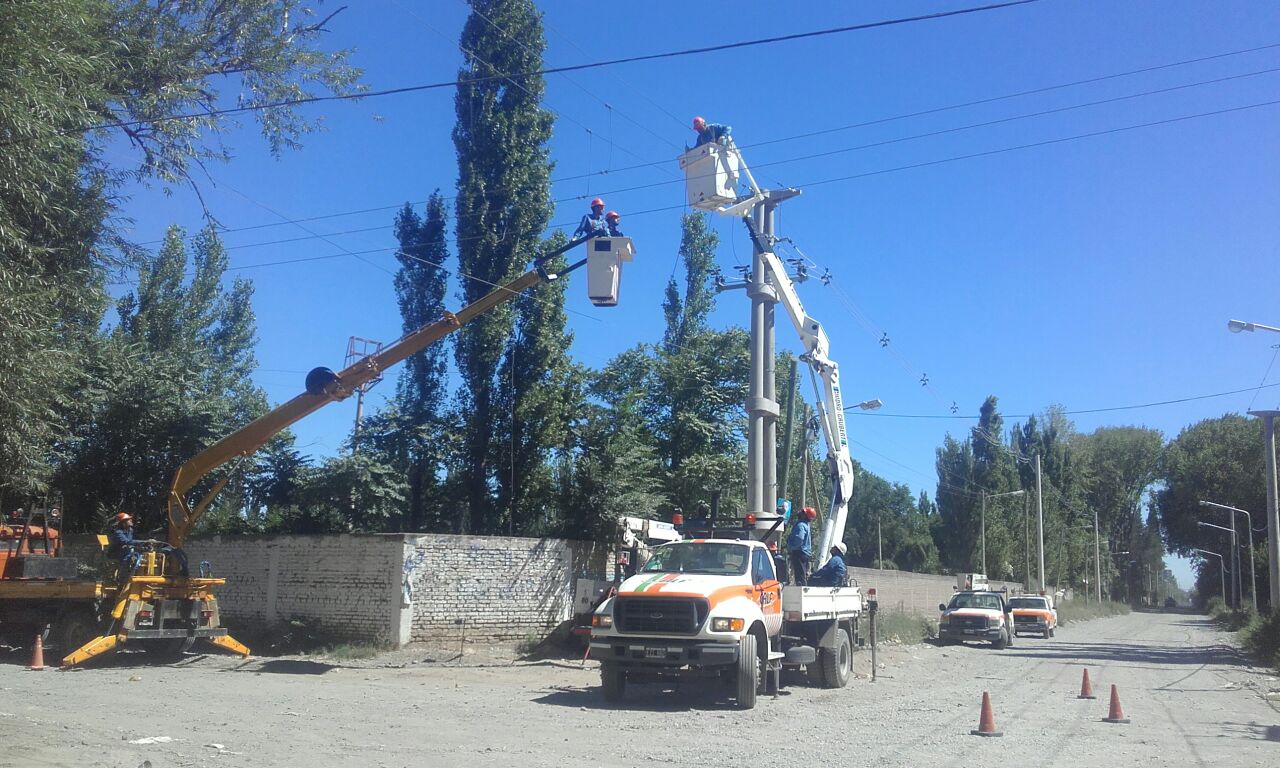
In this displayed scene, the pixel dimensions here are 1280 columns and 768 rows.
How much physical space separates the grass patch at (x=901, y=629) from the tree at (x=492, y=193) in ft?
38.7

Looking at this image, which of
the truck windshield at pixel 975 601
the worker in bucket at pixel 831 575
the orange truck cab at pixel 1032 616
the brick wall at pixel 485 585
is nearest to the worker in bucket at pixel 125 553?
the brick wall at pixel 485 585

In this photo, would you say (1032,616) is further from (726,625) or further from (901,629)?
(726,625)

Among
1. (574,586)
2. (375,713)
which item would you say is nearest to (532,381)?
(574,586)

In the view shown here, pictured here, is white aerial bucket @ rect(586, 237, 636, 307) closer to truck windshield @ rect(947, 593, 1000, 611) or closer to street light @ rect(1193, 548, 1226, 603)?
truck windshield @ rect(947, 593, 1000, 611)

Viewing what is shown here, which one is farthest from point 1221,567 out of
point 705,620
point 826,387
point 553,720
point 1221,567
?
point 553,720

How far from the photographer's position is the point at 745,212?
22.6 metres

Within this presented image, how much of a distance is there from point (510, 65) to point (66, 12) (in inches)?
663

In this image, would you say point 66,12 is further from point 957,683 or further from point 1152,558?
point 1152,558

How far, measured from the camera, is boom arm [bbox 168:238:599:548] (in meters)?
17.5

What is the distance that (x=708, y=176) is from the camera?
20.9 meters

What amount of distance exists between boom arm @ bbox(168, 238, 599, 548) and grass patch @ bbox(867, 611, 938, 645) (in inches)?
594

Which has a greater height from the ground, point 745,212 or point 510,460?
point 745,212

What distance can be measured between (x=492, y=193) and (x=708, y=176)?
749 centimetres

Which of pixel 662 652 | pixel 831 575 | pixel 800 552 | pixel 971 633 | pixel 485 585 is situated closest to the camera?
pixel 662 652
